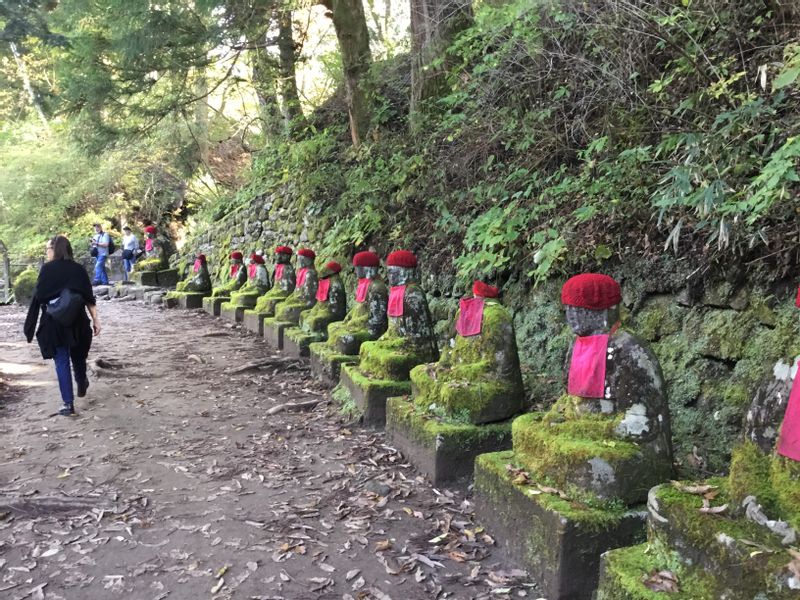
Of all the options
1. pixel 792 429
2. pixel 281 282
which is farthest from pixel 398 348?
pixel 281 282

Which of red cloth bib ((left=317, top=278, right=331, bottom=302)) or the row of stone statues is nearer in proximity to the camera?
the row of stone statues

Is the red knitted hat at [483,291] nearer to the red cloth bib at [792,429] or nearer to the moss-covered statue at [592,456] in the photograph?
the moss-covered statue at [592,456]

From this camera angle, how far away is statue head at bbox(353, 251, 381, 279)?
604cm

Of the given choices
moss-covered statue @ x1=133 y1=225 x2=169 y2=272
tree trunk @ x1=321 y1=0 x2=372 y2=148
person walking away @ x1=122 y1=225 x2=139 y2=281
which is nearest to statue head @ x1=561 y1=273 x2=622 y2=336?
tree trunk @ x1=321 y1=0 x2=372 y2=148

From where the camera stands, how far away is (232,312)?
11242mm

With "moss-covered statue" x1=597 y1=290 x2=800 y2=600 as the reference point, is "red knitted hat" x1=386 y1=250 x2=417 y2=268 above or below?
above

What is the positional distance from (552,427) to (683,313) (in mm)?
1538

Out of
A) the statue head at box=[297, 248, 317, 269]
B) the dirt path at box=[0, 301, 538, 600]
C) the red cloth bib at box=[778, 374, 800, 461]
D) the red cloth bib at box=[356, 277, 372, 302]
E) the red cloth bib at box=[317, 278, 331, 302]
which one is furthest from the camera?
the statue head at box=[297, 248, 317, 269]

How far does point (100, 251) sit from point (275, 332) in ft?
36.6

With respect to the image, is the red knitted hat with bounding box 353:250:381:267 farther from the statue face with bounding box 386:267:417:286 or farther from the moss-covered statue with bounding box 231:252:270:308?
the moss-covered statue with bounding box 231:252:270:308

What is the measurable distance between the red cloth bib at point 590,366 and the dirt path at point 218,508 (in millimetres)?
1013

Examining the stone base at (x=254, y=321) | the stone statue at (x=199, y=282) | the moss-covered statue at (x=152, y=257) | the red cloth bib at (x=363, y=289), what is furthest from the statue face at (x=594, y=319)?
the moss-covered statue at (x=152, y=257)

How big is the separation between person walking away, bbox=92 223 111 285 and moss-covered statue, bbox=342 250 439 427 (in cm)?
1448

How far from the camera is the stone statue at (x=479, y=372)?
12.9 ft
